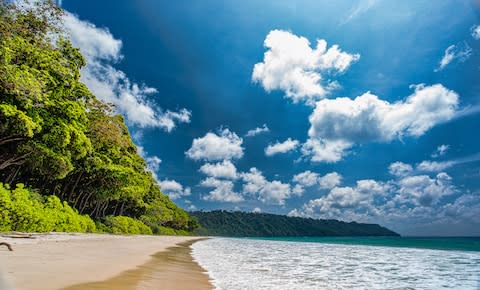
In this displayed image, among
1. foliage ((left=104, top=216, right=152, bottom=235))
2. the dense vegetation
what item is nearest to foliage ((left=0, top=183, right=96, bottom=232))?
the dense vegetation

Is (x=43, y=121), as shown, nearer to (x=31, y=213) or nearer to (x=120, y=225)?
(x=31, y=213)

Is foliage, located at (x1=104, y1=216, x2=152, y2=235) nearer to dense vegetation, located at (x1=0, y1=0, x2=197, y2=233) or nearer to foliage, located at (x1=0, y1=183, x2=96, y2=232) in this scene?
dense vegetation, located at (x1=0, y1=0, x2=197, y2=233)

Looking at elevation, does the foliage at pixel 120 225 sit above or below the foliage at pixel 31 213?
above

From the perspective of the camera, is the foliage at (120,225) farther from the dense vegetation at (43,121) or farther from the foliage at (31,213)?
the foliage at (31,213)

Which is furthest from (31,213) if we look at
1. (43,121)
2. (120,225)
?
(120,225)

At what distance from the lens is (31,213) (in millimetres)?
20125

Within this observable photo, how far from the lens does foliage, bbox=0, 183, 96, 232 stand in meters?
17.9

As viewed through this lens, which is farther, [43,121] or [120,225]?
[120,225]

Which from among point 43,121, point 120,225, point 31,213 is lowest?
point 31,213

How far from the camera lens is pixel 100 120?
3114 cm

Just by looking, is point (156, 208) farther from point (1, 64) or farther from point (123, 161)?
point (1, 64)

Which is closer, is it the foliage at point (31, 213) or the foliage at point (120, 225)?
the foliage at point (31, 213)

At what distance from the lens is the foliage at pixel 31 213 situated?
17875 millimetres

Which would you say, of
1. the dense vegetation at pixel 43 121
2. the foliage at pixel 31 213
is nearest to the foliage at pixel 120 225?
the dense vegetation at pixel 43 121
